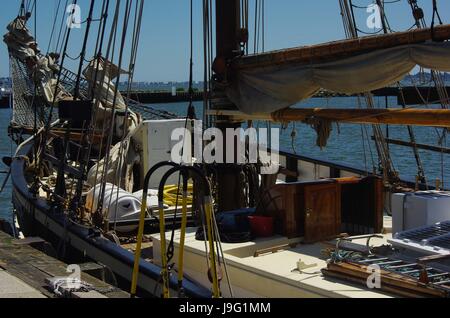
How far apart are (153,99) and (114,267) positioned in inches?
3993

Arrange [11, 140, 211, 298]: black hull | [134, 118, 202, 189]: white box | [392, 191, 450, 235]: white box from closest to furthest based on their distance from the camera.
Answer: [11, 140, 211, 298]: black hull
[392, 191, 450, 235]: white box
[134, 118, 202, 189]: white box

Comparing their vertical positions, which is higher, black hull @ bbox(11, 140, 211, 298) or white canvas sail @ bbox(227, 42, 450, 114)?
white canvas sail @ bbox(227, 42, 450, 114)

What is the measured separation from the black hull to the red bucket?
0.99 meters

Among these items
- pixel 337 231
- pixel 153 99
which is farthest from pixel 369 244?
pixel 153 99

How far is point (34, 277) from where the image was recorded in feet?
21.9

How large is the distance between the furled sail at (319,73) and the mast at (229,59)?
345 millimetres

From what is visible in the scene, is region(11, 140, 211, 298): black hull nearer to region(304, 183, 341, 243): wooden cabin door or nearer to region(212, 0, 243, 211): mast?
region(304, 183, 341, 243): wooden cabin door

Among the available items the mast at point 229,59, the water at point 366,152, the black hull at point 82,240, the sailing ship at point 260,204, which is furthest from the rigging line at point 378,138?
the water at point 366,152

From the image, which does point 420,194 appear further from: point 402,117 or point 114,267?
point 114,267

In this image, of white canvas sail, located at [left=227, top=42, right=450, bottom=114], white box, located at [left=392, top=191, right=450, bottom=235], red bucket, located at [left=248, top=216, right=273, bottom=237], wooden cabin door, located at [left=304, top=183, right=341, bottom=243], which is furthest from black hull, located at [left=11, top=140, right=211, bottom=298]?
white canvas sail, located at [left=227, top=42, right=450, bottom=114]

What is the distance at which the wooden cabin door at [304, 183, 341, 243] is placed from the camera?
22.3ft

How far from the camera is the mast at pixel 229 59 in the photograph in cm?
834

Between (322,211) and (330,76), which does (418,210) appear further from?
(330,76)

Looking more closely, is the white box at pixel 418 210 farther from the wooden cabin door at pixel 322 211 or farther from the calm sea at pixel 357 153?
the calm sea at pixel 357 153
